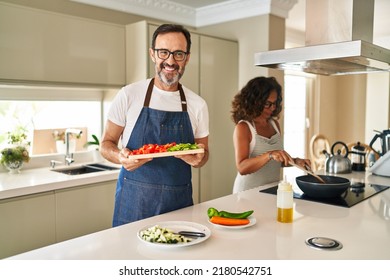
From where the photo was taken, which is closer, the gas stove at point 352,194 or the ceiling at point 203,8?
the gas stove at point 352,194

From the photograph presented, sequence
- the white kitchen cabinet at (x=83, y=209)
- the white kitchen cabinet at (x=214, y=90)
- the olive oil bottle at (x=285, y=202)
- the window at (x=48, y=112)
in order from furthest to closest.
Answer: the white kitchen cabinet at (x=214, y=90)
the window at (x=48, y=112)
the white kitchen cabinet at (x=83, y=209)
the olive oil bottle at (x=285, y=202)

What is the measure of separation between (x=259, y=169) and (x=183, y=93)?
0.70m

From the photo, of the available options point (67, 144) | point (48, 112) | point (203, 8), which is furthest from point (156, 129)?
point (203, 8)

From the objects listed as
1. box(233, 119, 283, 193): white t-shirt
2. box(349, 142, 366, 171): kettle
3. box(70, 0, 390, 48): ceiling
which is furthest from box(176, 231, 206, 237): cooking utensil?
box(70, 0, 390, 48): ceiling

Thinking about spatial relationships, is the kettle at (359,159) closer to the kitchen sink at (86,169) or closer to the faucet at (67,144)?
the kitchen sink at (86,169)

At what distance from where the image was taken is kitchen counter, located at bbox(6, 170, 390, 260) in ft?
3.91

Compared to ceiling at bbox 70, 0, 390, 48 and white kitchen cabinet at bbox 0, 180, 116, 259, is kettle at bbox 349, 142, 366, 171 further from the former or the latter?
white kitchen cabinet at bbox 0, 180, 116, 259

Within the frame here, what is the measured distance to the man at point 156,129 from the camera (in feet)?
5.84

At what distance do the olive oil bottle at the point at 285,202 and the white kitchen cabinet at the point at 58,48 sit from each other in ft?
6.49

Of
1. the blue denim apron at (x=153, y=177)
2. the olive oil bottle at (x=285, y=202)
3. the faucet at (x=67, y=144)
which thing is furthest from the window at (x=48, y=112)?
the olive oil bottle at (x=285, y=202)

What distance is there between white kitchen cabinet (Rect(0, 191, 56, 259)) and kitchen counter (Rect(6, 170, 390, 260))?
1168 mm

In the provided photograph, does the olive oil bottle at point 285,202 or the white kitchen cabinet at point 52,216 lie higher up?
the olive oil bottle at point 285,202

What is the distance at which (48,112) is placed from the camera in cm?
325
